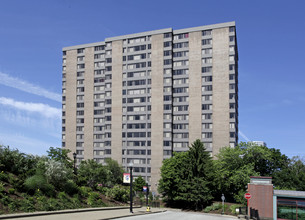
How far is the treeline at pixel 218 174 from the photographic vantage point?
53156 mm

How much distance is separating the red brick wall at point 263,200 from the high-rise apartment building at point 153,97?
4301cm

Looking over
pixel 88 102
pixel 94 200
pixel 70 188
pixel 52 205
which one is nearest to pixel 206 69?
pixel 88 102

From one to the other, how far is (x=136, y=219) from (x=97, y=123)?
73726mm

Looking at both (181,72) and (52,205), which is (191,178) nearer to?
(52,205)

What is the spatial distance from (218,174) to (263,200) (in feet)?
70.6

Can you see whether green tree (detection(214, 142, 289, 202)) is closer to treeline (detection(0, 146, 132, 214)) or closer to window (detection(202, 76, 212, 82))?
treeline (detection(0, 146, 132, 214))

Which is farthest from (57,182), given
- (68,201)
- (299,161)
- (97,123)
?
(97,123)

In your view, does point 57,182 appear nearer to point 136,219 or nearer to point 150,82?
point 136,219

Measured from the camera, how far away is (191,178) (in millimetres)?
53406

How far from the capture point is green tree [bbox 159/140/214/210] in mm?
52312

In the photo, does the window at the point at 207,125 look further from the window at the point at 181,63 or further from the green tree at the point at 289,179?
the green tree at the point at 289,179

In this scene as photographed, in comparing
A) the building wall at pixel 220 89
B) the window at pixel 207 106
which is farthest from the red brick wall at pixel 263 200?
the window at pixel 207 106

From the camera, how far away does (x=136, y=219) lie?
26.7 metres

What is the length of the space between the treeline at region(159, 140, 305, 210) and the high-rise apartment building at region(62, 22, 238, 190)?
60.7 feet
